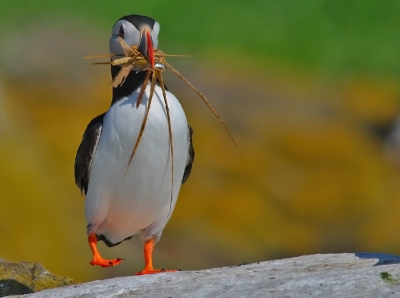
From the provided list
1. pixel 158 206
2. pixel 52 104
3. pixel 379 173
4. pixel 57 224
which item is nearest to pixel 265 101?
pixel 379 173

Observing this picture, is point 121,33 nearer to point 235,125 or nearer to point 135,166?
point 135,166

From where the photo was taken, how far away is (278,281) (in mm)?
5465

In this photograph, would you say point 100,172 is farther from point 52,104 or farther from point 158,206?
point 52,104

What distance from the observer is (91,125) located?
24.4 feet

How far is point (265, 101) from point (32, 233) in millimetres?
4725

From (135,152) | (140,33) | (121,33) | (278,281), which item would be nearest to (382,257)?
(278,281)

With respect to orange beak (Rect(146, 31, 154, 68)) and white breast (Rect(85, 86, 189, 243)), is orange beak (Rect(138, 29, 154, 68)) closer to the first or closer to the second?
orange beak (Rect(146, 31, 154, 68))

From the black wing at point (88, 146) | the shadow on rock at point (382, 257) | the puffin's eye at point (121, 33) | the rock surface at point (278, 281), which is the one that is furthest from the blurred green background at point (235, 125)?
the shadow on rock at point (382, 257)

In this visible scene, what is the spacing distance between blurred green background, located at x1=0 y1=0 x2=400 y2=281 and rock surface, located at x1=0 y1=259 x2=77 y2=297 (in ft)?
10.5

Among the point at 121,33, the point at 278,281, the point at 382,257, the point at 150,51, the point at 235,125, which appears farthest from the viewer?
the point at 235,125

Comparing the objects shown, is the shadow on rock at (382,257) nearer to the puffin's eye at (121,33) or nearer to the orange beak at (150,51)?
the orange beak at (150,51)

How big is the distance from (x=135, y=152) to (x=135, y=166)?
0.12 m

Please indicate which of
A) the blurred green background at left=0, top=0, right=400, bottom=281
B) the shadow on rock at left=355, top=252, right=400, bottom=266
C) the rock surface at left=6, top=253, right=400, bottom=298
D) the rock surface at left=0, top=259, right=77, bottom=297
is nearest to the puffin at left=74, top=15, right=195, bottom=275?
the rock surface at left=0, top=259, right=77, bottom=297

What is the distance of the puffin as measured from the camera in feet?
23.2
